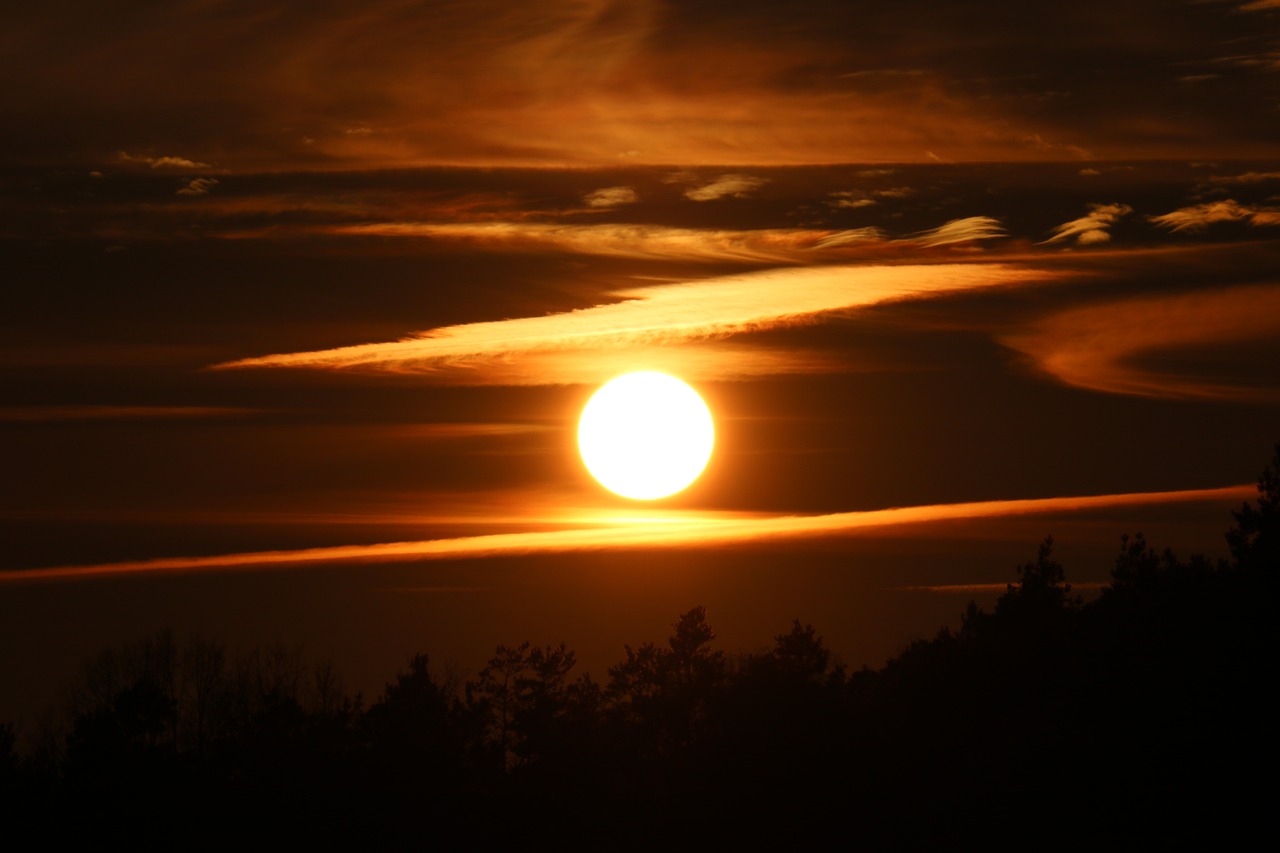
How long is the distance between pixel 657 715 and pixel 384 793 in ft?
47.1

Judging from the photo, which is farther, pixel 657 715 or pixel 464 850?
pixel 657 715

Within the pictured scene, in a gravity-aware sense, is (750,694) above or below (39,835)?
above

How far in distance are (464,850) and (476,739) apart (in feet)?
91.7

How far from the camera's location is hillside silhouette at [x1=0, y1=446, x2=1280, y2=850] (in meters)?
38.9

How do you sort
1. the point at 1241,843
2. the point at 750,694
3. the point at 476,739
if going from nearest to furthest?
the point at 1241,843
the point at 750,694
the point at 476,739

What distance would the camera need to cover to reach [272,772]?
52.9 meters

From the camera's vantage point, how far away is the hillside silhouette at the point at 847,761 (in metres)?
38.9

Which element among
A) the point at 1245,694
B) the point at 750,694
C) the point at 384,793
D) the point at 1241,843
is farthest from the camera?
the point at 384,793

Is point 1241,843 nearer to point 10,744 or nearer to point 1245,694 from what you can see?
point 1245,694

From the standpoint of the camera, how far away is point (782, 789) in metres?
43.8

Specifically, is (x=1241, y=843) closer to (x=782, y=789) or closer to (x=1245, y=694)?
(x=1245, y=694)

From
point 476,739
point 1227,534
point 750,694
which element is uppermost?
point 1227,534

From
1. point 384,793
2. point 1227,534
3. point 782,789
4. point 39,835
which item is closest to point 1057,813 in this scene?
point 782,789

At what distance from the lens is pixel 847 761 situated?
1734 inches
